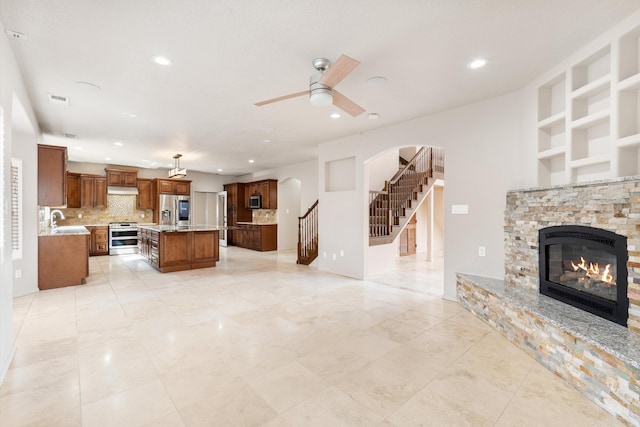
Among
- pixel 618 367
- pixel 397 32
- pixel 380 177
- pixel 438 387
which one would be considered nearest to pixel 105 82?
pixel 397 32

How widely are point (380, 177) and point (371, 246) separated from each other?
242cm

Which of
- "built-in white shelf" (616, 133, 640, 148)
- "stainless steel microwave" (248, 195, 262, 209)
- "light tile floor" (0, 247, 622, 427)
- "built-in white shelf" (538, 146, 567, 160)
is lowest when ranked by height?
"light tile floor" (0, 247, 622, 427)

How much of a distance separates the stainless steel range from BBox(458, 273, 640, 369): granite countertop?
9.32 meters

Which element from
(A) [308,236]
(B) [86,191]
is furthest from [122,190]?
(A) [308,236]

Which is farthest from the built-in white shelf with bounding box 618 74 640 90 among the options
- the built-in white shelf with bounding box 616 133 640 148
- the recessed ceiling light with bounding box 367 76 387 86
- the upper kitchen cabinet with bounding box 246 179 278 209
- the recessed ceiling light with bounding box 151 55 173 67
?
the upper kitchen cabinet with bounding box 246 179 278 209

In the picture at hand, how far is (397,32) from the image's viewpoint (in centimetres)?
251

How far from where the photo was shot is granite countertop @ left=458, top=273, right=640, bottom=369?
6.59 feet

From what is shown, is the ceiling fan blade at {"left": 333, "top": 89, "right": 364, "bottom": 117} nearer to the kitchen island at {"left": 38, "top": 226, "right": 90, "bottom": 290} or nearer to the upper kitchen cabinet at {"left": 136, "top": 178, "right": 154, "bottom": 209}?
the kitchen island at {"left": 38, "top": 226, "right": 90, "bottom": 290}

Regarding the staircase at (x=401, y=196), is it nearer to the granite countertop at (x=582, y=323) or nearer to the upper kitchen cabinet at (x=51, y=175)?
the granite countertop at (x=582, y=323)

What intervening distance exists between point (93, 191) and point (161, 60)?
25.3ft

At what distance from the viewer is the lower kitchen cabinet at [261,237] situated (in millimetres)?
9906

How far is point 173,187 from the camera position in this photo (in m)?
Result: 9.87

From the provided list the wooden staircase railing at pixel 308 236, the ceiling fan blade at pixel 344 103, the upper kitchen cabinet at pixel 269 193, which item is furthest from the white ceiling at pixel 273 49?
the upper kitchen cabinet at pixel 269 193

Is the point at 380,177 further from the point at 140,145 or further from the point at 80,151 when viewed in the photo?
the point at 80,151
